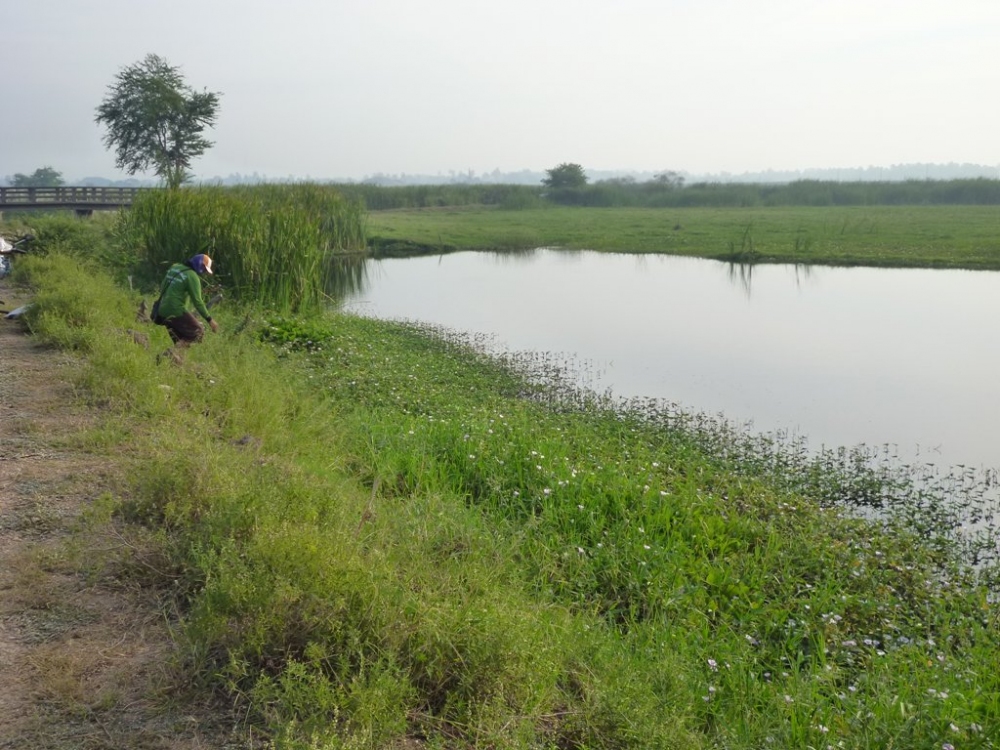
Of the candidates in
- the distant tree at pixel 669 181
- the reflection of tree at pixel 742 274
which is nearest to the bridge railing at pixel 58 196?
the reflection of tree at pixel 742 274

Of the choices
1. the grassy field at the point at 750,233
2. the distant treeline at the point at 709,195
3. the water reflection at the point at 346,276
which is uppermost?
the distant treeline at the point at 709,195

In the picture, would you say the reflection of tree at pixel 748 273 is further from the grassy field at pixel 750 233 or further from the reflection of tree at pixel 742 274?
the grassy field at pixel 750 233

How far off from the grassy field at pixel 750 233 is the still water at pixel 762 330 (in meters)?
2.05

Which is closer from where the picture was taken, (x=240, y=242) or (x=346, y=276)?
(x=240, y=242)

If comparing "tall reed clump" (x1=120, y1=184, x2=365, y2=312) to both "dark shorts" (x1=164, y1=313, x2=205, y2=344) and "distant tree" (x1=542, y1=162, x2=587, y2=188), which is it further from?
"distant tree" (x1=542, y1=162, x2=587, y2=188)

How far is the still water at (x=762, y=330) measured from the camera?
10.2 m

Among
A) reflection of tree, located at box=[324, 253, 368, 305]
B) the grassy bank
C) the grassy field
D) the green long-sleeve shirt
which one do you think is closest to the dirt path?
the grassy bank

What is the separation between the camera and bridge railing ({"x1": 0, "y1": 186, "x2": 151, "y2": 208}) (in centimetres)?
3500

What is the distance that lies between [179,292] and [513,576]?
5792 mm

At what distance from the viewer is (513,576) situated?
4.71 metres

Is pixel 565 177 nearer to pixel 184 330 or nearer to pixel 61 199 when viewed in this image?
pixel 61 199

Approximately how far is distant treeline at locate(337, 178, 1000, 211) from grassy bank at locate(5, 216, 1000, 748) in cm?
4234

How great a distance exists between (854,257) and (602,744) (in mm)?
25822

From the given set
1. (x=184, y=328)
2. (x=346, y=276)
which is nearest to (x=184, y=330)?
(x=184, y=328)
